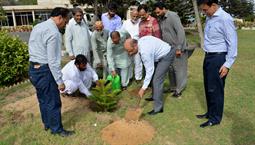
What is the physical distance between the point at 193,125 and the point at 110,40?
239 cm

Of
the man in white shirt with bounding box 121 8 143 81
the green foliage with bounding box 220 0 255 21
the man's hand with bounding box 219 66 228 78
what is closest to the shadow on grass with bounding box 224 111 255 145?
the man's hand with bounding box 219 66 228 78

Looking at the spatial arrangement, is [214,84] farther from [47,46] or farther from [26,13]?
[26,13]

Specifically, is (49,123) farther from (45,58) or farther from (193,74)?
(193,74)

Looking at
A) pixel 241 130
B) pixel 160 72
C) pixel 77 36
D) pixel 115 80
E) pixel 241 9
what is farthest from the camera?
pixel 241 9

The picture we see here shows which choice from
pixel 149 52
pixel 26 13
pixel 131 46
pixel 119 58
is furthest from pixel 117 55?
pixel 26 13

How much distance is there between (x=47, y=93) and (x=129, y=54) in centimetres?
140

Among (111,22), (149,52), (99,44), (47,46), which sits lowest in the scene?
(99,44)

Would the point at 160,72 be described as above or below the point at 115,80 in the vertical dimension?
above

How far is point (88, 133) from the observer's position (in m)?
4.80

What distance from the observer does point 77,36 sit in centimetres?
620

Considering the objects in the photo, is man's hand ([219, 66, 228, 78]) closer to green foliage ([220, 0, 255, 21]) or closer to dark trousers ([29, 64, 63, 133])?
dark trousers ([29, 64, 63, 133])

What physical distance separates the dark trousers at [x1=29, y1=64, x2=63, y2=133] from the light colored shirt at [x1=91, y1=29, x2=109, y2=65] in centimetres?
226

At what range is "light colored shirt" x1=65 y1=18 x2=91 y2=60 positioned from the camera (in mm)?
6160

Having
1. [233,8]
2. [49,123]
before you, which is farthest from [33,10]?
[49,123]
